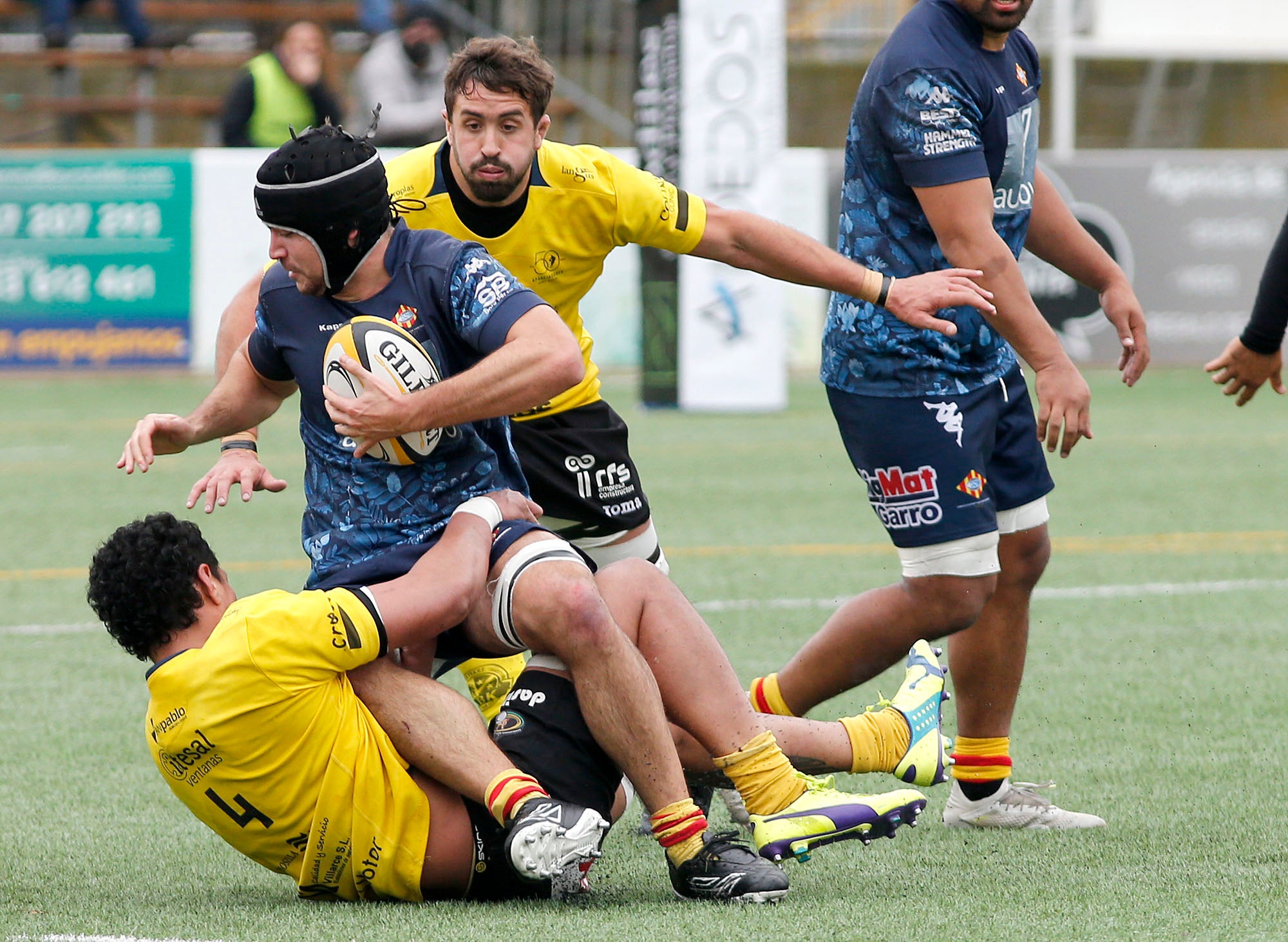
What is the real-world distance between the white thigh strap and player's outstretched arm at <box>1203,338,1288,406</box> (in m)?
1.88

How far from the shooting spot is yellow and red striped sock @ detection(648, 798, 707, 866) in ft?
11.9

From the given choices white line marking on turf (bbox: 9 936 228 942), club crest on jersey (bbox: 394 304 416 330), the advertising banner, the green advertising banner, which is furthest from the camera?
the advertising banner

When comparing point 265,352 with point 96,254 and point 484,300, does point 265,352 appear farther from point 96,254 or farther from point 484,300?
point 96,254

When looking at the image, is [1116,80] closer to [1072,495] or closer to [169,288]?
[169,288]

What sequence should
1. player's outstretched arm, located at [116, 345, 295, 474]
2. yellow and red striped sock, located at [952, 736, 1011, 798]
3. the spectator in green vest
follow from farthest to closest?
1. the spectator in green vest
2. yellow and red striped sock, located at [952, 736, 1011, 798]
3. player's outstretched arm, located at [116, 345, 295, 474]

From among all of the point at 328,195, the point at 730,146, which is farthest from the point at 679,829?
the point at 730,146

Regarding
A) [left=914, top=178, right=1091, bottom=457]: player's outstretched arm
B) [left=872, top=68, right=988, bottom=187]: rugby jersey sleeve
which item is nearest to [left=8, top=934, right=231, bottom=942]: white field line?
[left=914, top=178, right=1091, bottom=457]: player's outstretched arm

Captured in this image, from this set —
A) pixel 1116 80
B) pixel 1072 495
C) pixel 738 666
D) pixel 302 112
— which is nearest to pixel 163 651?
pixel 738 666

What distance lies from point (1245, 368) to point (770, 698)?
4.84ft

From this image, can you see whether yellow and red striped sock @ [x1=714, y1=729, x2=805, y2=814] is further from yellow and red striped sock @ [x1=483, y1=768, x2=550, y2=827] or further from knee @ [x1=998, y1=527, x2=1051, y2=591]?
knee @ [x1=998, y1=527, x2=1051, y2=591]

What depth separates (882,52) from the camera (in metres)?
4.38

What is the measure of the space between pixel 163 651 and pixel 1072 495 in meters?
6.97

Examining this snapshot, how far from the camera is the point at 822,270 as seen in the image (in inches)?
167

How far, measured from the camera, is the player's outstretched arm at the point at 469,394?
143 inches
